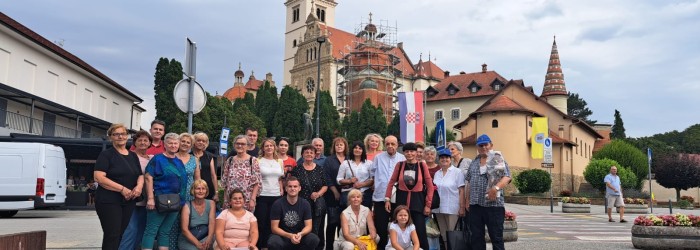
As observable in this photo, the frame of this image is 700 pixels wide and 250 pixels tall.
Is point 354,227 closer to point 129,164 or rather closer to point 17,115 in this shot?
point 129,164

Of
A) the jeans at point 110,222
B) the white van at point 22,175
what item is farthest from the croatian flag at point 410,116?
the jeans at point 110,222

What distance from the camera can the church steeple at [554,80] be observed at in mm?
79875

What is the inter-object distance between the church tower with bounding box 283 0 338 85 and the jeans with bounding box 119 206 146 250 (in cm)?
10303

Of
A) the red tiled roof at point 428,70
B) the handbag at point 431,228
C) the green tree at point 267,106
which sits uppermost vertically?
the red tiled roof at point 428,70

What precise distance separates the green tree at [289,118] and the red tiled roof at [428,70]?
35.1 metres

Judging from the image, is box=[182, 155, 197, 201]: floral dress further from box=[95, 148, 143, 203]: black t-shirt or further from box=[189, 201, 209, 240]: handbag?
box=[95, 148, 143, 203]: black t-shirt

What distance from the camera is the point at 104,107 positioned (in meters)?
45.8

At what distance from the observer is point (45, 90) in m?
35.7

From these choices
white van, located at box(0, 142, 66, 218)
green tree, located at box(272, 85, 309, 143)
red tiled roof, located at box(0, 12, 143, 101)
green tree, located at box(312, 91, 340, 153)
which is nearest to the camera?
white van, located at box(0, 142, 66, 218)

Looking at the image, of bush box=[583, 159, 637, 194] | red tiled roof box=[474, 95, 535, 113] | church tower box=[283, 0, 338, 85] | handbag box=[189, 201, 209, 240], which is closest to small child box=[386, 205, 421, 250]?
handbag box=[189, 201, 209, 240]

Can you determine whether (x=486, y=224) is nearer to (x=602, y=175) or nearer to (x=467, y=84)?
(x=602, y=175)

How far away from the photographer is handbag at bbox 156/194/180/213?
7.67m

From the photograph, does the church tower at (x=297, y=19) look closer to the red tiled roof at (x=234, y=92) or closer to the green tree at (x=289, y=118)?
the red tiled roof at (x=234, y=92)

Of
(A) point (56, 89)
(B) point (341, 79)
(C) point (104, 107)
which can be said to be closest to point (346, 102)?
(B) point (341, 79)
